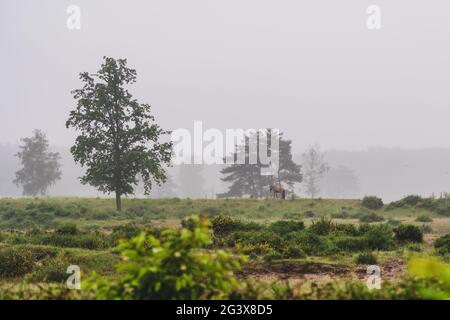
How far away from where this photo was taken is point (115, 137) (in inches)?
1544

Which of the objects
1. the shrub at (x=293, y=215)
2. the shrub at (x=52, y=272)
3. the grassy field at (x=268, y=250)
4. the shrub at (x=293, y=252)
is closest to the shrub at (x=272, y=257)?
the grassy field at (x=268, y=250)

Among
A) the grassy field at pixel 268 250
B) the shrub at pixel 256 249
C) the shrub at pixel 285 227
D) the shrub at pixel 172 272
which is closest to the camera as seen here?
the shrub at pixel 172 272

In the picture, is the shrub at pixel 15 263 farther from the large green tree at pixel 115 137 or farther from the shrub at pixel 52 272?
the large green tree at pixel 115 137

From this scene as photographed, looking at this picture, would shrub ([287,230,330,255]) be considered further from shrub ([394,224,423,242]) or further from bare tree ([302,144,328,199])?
bare tree ([302,144,328,199])

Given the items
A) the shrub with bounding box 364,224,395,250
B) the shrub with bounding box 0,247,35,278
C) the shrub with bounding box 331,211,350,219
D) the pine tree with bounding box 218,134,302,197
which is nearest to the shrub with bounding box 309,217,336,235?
the shrub with bounding box 364,224,395,250

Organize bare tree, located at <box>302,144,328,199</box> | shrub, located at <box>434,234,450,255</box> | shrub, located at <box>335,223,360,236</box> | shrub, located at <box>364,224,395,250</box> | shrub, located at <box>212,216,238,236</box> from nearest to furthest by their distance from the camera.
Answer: shrub, located at <box>434,234,450,255</box> → shrub, located at <box>364,224,395,250</box> → shrub, located at <box>335,223,360,236</box> → shrub, located at <box>212,216,238,236</box> → bare tree, located at <box>302,144,328,199</box>

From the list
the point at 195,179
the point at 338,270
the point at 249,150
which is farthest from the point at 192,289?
the point at 195,179

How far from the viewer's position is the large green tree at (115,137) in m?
37.4

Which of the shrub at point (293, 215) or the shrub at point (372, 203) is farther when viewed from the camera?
the shrub at point (372, 203)

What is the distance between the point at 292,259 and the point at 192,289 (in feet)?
36.5

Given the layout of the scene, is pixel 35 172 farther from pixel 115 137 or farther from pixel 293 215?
pixel 293 215

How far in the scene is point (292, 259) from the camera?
15734mm

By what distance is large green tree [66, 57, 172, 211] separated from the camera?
37.4 m
